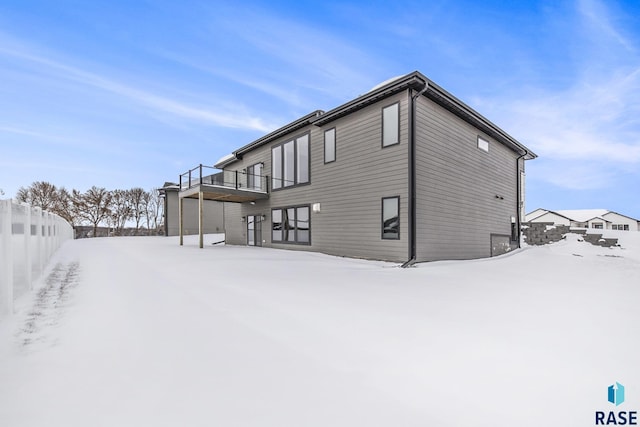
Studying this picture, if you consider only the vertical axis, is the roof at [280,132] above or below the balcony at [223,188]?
above

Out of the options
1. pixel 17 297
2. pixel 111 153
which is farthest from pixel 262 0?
pixel 111 153

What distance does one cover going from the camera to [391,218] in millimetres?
8070

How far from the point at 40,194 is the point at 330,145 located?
1077 inches

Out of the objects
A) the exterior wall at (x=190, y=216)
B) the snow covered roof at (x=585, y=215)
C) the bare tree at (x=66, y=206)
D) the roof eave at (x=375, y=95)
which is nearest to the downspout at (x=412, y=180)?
the roof eave at (x=375, y=95)

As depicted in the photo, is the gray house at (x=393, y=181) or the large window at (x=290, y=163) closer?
the gray house at (x=393, y=181)

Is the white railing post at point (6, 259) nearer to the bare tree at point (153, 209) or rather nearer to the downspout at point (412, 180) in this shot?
the downspout at point (412, 180)

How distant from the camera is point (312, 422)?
150 centimetres

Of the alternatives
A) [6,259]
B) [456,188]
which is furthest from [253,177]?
[6,259]

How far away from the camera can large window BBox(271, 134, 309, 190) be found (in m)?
11.1

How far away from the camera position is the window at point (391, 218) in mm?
7889

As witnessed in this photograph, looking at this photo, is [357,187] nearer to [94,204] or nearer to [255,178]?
[255,178]

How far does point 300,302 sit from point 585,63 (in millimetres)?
17969

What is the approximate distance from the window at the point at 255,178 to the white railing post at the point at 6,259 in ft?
32.9

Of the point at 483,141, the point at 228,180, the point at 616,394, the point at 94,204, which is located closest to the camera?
the point at 616,394
